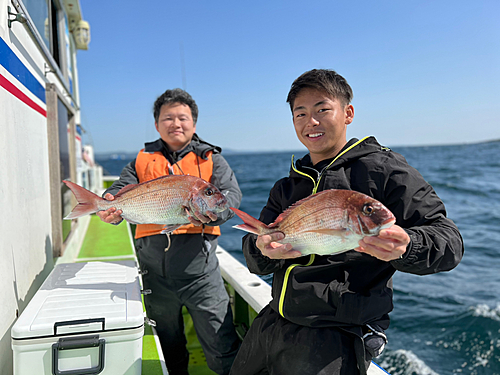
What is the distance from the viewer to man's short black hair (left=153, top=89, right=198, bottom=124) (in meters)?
2.98

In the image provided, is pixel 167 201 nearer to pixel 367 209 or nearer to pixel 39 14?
pixel 367 209

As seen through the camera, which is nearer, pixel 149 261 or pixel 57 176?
pixel 149 261

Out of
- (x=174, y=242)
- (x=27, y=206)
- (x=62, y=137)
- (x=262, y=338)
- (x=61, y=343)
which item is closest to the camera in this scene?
(x=61, y=343)

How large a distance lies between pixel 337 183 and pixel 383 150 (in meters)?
0.29

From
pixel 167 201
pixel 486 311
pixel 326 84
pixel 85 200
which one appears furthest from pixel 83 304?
pixel 486 311

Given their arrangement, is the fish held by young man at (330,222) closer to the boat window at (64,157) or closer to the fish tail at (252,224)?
the fish tail at (252,224)

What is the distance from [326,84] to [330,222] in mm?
784

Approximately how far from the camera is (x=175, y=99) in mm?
2971

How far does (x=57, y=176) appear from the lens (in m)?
3.41

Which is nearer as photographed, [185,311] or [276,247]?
[276,247]

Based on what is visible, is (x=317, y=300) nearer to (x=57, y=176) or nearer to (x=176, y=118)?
(x=176, y=118)

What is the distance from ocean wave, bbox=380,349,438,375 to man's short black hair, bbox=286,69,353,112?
169 inches

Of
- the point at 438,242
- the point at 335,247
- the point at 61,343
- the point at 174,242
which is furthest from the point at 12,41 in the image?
the point at 438,242

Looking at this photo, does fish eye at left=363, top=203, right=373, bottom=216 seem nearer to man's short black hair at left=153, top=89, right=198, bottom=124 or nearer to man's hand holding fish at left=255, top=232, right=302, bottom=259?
man's hand holding fish at left=255, top=232, right=302, bottom=259
